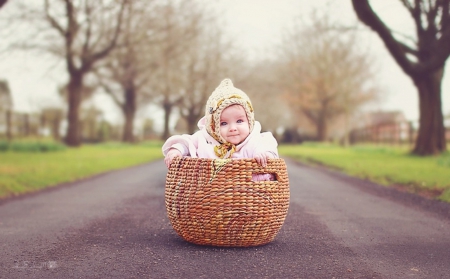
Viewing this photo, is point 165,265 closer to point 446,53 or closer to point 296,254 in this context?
point 296,254

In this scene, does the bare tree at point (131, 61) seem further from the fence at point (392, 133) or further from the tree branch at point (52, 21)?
the fence at point (392, 133)

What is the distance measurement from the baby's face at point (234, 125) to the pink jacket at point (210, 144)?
0.08 metres

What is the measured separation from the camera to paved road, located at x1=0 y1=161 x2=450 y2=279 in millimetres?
3844

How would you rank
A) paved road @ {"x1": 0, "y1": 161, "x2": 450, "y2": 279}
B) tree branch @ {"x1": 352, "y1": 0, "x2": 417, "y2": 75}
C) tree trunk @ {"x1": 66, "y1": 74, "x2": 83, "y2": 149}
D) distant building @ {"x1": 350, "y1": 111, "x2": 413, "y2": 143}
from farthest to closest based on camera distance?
distant building @ {"x1": 350, "y1": 111, "x2": 413, "y2": 143}, tree trunk @ {"x1": 66, "y1": 74, "x2": 83, "y2": 149}, tree branch @ {"x1": 352, "y1": 0, "x2": 417, "y2": 75}, paved road @ {"x1": 0, "y1": 161, "x2": 450, "y2": 279}

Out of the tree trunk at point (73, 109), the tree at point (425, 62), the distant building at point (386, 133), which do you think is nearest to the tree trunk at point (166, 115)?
the tree trunk at point (73, 109)

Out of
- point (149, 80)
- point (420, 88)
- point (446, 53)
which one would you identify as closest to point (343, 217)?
point (446, 53)

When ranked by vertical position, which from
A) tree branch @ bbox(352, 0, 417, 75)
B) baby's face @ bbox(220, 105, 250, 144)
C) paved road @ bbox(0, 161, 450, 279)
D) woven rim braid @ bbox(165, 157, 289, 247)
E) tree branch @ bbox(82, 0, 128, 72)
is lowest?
paved road @ bbox(0, 161, 450, 279)

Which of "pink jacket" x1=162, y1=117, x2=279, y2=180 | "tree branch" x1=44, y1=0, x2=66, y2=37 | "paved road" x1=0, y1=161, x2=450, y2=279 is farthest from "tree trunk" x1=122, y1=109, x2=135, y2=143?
"pink jacket" x1=162, y1=117, x2=279, y2=180

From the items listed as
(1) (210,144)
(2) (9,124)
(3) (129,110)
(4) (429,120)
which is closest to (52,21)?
(2) (9,124)

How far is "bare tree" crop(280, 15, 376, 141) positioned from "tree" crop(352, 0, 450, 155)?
669 inches

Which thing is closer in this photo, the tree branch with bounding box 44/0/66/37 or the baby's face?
the baby's face

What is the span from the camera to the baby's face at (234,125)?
4.85 meters

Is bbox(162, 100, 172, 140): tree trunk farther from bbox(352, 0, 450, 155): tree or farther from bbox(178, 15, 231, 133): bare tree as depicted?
bbox(352, 0, 450, 155): tree

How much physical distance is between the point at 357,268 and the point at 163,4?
20963mm
